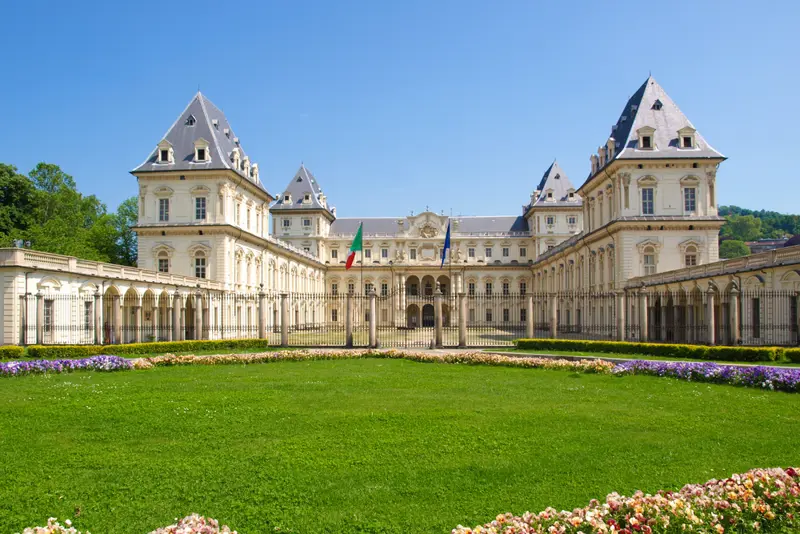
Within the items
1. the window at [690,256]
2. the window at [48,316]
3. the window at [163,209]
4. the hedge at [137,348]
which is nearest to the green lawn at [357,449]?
the hedge at [137,348]

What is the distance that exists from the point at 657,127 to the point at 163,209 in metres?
35.3

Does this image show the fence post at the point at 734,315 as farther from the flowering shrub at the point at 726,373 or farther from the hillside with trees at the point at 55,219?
the hillside with trees at the point at 55,219

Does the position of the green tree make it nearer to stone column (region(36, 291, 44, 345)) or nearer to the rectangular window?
the rectangular window

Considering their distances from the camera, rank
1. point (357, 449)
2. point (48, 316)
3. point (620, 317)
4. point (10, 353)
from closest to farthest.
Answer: point (357, 449) < point (10, 353) < point (48, 316) < point (620, 317)

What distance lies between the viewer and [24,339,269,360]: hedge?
23781 mm

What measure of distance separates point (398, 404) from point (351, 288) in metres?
69.9

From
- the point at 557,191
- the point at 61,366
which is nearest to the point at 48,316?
the point at 61,366

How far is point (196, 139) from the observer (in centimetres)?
4675

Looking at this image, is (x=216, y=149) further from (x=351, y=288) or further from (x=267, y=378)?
(x=351, y=288)

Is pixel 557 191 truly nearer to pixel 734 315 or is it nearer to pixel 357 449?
pixel 734 315

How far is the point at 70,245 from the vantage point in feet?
170

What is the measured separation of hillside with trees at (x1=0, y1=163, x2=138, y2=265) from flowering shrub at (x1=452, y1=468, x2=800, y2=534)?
50404mm

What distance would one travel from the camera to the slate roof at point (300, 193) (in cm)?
7950

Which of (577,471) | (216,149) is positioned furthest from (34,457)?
(216,149)
